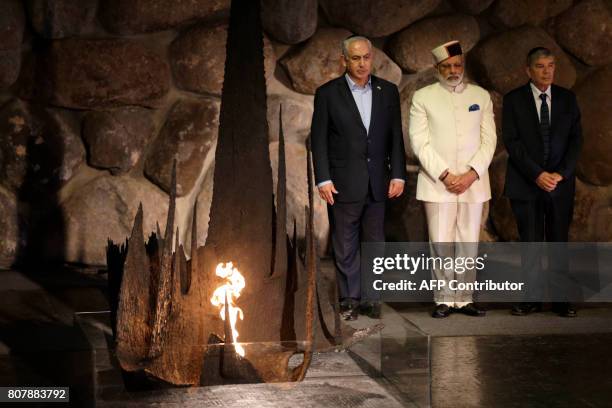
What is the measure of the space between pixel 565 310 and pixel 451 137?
85 cm

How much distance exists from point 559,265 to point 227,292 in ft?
7.07

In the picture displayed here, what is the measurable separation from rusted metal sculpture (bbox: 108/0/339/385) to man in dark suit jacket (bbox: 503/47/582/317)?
1.53 m

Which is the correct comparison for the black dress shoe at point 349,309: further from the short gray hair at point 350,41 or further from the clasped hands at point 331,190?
the short gray hair at point 350,41

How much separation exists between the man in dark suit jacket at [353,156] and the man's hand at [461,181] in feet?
0.64

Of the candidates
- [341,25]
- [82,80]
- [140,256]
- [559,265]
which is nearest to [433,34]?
[341,25]

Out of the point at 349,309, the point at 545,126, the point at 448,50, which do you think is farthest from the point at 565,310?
the point at 448,50

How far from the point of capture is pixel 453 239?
4.69 metres

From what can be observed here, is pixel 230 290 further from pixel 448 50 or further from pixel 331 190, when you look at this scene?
pixel 448 50

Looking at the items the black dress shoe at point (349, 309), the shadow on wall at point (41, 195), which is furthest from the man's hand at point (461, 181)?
the shadow on wall at point (41, 195)

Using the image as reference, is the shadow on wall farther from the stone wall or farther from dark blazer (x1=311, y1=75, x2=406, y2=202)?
dark blazer (x1=311, y1=75, x2=406, y2=202)

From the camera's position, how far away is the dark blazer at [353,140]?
4.47 meters

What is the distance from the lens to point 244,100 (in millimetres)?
3428

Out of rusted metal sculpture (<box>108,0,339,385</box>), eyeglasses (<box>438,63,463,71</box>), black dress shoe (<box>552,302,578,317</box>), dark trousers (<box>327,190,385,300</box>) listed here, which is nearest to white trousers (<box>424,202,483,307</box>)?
dark trousers (<box>327,190,385,300</box>)

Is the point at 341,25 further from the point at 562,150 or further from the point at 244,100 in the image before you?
the point at 244,100
